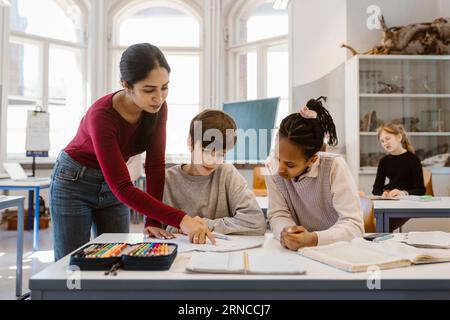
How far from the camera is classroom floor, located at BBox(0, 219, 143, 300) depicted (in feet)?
8.54

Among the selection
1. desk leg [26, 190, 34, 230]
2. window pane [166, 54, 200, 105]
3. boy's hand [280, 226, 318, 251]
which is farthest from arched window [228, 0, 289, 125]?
boy's hand [280, 226, 318, 251]

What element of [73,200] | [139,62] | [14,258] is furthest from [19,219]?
[139,62]

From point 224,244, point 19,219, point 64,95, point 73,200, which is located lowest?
point 19,219

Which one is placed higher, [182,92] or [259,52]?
[259,52]

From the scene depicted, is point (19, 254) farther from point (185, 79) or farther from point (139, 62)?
point (185, 79)

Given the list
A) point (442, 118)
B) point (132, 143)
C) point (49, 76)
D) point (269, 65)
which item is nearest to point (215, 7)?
point (269, 65)

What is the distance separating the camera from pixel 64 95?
18.6ft

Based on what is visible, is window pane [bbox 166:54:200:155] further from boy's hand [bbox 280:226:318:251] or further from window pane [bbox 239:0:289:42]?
boy's hand [bbox 280:226:318:251]

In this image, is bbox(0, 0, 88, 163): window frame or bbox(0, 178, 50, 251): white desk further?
bbox(0, 0, 88, 163): window frame

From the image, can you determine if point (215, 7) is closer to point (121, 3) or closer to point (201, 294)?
point (121, 3)

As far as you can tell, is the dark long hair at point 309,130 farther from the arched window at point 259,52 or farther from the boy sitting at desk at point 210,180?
the arched window at point 259,52

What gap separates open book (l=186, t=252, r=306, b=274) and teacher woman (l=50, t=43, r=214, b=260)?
0.20 metres

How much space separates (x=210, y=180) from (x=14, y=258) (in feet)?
8.13

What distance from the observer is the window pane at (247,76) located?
5.72 m
